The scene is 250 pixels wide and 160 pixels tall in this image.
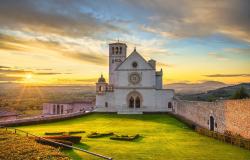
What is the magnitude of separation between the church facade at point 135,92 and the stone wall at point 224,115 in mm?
17163

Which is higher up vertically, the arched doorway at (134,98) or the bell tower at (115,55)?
the bell tower at (115,55)

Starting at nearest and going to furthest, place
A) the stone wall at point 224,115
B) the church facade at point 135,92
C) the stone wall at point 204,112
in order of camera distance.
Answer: the stone wall at point 224,115 < the stone wall at point 204,112 < the church facade at point 135,92

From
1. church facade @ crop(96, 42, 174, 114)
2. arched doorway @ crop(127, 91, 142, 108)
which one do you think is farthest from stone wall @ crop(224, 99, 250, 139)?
arched doorway @ crop(127, 91, 142, 108)

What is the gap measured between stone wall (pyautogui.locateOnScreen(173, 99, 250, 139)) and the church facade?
56.3 ft

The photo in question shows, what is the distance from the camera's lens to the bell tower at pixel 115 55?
64.0m

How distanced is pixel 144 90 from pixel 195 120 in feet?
70.8

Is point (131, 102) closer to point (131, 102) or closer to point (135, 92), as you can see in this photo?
point (131, 102)

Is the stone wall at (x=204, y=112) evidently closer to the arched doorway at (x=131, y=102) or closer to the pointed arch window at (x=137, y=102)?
the pointed arch window at (x=137, y=102)

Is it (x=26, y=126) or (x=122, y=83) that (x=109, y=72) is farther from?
(x=26, y=126)

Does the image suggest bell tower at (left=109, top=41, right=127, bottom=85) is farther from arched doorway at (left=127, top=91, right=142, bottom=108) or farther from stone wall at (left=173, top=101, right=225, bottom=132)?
stone wall at (left=173, top=101, right=225, bottom=132)

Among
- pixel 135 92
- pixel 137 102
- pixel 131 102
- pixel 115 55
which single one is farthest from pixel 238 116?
pixel 115 55

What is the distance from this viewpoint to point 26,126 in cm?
3841

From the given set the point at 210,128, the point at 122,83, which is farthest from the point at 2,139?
the point at 122,83

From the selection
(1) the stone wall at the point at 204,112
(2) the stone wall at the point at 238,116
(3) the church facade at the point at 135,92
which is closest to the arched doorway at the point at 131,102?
(3) the church facade at the point at 135,92
